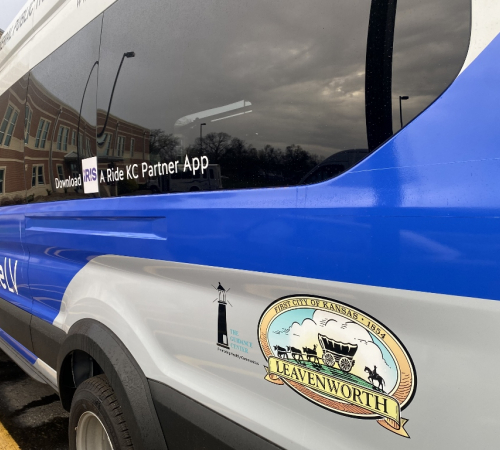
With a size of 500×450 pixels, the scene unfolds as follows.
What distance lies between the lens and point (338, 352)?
1.10 m

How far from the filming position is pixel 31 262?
2645 mm

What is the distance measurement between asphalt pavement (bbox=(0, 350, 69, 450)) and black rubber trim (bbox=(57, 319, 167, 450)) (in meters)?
1.33

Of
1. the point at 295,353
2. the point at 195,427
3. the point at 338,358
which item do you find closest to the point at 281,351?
the point at 295,353

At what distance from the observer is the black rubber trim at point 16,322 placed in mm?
2748

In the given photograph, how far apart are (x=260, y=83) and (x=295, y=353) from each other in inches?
32.0

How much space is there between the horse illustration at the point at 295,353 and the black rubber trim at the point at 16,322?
7.03 ft

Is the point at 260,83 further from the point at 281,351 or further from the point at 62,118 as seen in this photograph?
the point at 62,118

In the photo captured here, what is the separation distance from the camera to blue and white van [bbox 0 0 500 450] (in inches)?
35.4

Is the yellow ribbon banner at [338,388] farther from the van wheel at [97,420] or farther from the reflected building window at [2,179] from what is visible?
the reflected building window at [2,179]

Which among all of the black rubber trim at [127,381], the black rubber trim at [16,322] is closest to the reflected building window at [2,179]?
the black rubber trim at [16,322]

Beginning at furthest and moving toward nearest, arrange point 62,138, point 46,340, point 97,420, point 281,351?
point 46,340 → point 62,138 → point 97,420 → point 281,351

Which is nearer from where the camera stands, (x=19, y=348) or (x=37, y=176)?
(x=37, y=176)

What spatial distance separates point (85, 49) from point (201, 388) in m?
1.64

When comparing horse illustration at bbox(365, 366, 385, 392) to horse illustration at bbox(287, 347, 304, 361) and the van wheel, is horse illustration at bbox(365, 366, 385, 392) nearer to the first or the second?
horse illustration at bbox(287, 347, 304, 361)
